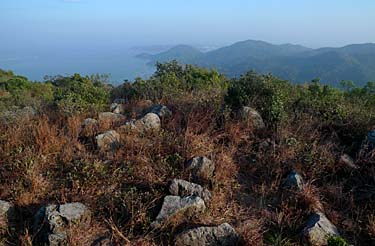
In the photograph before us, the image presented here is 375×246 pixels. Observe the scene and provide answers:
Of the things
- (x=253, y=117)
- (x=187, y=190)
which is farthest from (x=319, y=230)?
(x=253, y=117)

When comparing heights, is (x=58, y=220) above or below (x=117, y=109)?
below

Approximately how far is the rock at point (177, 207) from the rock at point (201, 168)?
56 cm

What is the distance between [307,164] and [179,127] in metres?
2.21

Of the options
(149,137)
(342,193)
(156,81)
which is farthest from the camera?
(156,81)

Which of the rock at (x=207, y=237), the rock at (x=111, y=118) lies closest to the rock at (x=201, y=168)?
the rock at (x=207, y=237)

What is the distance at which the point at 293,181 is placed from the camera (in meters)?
4.48

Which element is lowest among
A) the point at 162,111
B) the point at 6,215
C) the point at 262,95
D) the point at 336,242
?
the point at 6,215

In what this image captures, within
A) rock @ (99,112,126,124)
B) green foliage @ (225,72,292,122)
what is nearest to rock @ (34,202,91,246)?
rock @ (99,112,126,124)

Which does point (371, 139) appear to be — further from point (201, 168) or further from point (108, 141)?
point (108, 141)

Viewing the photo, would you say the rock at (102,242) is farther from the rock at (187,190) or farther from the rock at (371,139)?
the rock at (371,139)

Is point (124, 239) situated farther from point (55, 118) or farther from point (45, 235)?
point (55, 118)

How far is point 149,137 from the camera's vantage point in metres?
5.56

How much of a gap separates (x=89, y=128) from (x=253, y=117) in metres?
2.90

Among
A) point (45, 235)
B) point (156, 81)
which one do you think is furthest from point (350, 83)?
point (45, 235)
